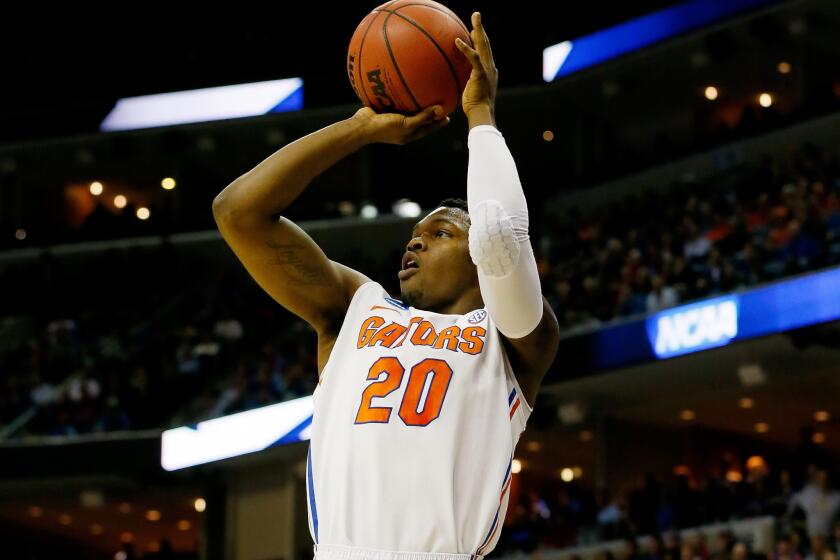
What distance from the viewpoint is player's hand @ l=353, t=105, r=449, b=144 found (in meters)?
3.46

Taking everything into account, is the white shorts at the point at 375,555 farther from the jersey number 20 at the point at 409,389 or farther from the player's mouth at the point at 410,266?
the player's mouth at the point at 410,266

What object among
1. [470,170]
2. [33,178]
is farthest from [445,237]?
[33,178]

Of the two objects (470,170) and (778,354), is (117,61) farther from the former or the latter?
(470,170)

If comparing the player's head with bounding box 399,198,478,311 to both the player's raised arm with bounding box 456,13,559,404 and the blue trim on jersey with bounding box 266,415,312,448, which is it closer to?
the player's raised arm with bounding box 456,13,559,404

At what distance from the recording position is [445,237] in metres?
3.75

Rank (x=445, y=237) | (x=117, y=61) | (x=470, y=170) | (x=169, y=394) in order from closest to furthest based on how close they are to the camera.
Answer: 1. (x=470, y=170)
2. (x=445, y=237)
3. (x=169, y=394)
4. (x=117, y=61)

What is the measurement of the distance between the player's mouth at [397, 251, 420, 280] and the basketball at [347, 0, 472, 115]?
1.42 ft

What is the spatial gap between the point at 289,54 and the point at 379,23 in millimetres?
20323

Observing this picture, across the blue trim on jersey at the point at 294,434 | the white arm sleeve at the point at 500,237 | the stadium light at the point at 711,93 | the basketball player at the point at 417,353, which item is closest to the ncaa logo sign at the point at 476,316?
the basketball player at the point at 417,353

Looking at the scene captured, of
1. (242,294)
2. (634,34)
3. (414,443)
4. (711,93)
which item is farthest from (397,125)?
(711,93)

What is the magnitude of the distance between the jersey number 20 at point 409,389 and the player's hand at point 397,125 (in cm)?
60

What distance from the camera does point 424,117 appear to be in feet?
11.5

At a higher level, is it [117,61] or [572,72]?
[117,61]

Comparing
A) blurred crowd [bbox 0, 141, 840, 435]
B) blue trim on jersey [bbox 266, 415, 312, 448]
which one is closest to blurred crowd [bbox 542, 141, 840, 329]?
blurred crowd [bbox 0, 141, 840, 435]
